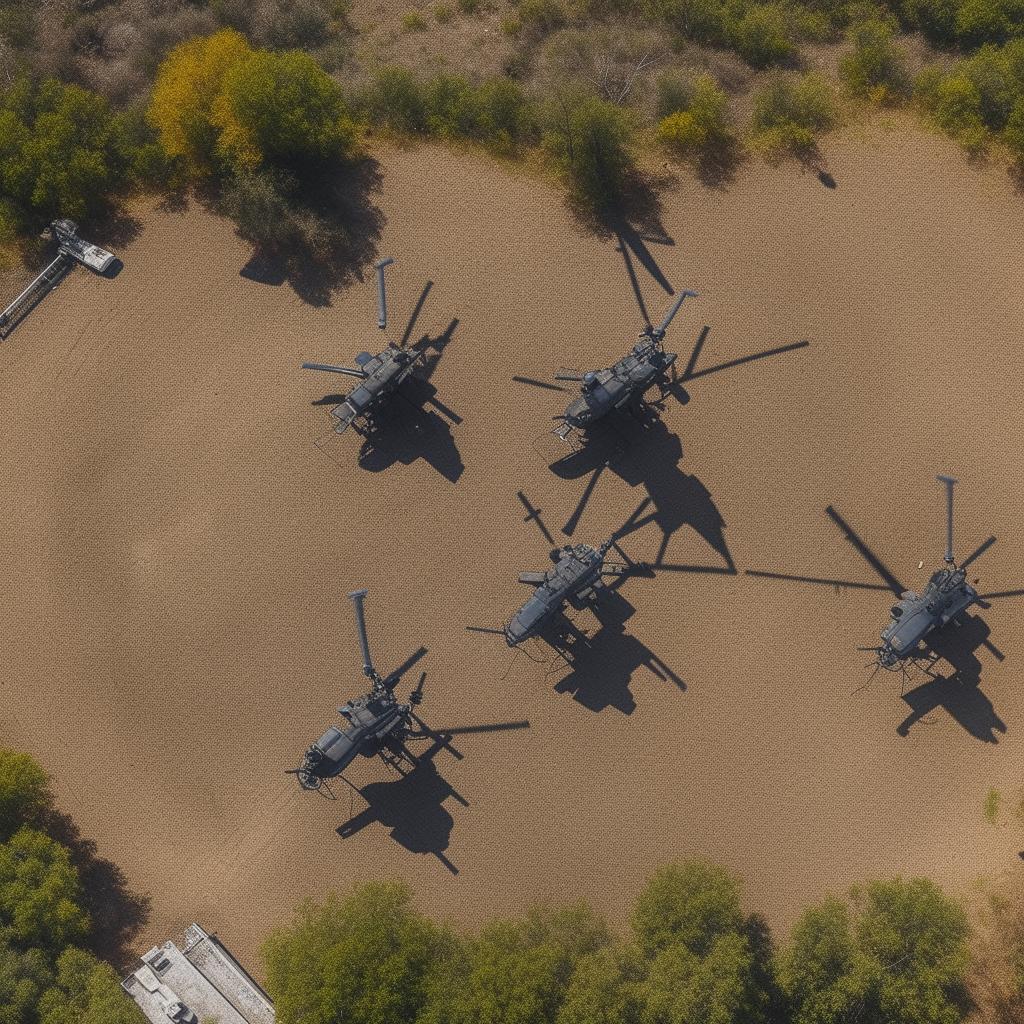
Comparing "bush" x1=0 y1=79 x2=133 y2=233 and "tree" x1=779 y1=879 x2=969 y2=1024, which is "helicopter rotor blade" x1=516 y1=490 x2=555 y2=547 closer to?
"tree" x1=779 y1=879 x2=969 y2=1024

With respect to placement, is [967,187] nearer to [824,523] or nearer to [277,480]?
Answer: [824,523]

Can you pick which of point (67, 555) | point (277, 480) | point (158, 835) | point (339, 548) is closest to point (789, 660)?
point (339, 548)

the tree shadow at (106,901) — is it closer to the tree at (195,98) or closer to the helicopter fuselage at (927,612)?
the helicopter fuselage at (927,612)

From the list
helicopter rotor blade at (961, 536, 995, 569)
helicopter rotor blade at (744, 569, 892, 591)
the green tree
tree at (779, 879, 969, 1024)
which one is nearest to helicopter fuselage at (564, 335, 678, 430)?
helicopter rotor blade at (744, 569, 892, 591)

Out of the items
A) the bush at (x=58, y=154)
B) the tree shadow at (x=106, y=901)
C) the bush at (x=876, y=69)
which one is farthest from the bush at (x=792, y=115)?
the tree shadow at (x=106, y=901)

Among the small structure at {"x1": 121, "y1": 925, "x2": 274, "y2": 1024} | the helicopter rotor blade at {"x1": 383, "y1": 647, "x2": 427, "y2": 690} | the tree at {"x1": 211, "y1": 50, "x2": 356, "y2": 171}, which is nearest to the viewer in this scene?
the small structure at {"x1": 121, "y1": 925, "x2": 274, "y2": 1024}

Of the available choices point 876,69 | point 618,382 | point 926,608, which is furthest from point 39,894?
point 876,69
